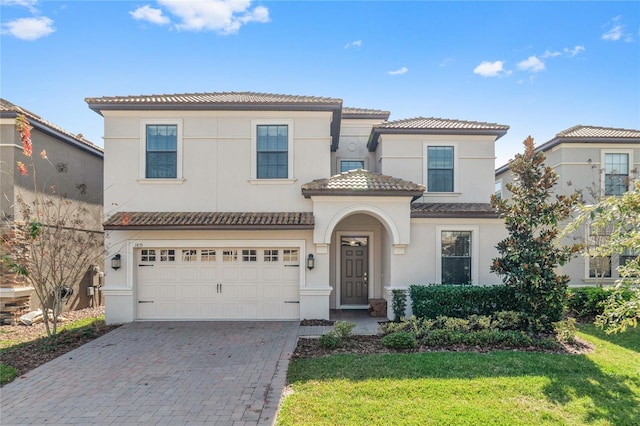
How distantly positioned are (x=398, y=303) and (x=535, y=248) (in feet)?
13.4

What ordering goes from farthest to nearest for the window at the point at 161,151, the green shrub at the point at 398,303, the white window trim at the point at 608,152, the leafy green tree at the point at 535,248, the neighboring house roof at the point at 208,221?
the white window trim at the point at 608,152 < the window at the point at 161,151 < the green shrub at the point at 398,303 < the neighboring house roof at the point at 208,221 < the leafy green tree at the point at 535,248

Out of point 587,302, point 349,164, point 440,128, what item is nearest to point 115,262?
point 349,164

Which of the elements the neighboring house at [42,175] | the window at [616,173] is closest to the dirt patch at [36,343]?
the neighboring house at [42,175]

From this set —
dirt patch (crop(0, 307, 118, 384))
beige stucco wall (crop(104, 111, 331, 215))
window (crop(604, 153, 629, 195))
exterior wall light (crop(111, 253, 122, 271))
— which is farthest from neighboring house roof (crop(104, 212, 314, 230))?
window (crop(604, 153, 629, 195))

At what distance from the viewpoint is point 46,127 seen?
39.7 feet

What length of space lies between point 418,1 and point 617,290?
954cm

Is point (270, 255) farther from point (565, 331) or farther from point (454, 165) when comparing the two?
point (565, 331)

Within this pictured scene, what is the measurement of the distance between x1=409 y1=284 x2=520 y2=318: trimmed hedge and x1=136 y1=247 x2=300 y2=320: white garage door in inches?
153

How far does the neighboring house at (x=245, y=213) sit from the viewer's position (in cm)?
1102

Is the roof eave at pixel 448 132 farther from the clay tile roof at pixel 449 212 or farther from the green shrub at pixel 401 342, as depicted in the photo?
the green shrub at pixel 401 342

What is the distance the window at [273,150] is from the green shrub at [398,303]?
5.20 m

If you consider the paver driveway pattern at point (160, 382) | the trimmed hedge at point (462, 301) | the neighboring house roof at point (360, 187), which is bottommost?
the paver driveway pattern at point (160, 382)

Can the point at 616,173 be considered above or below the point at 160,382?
above

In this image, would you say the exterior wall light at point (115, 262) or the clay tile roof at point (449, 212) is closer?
the exterior wall light at point (115, 262)
